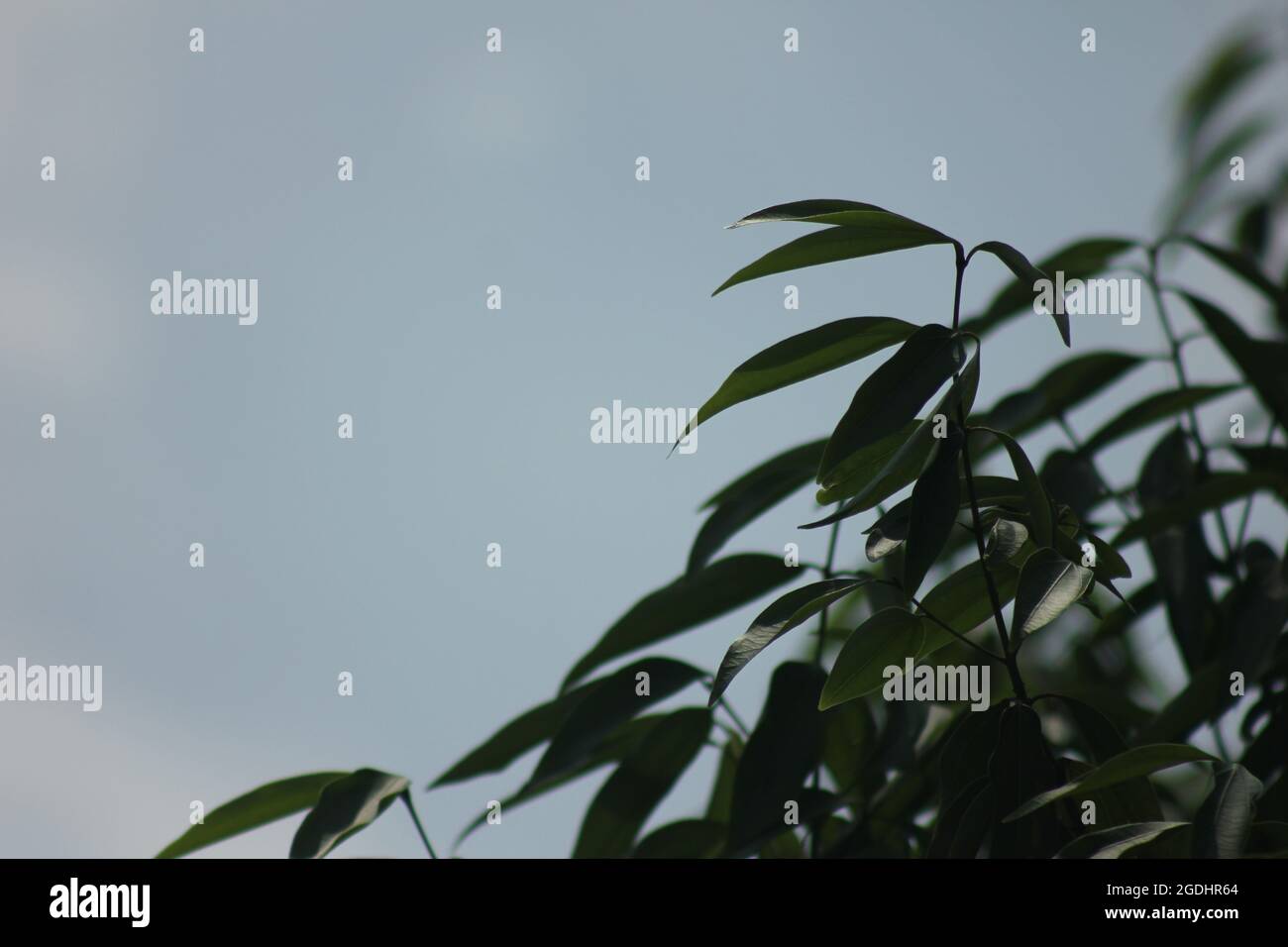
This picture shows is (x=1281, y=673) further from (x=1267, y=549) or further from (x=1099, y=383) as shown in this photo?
(x=1099, y=383)

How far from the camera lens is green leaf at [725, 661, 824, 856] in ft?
2.05

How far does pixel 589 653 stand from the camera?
2.49 ft

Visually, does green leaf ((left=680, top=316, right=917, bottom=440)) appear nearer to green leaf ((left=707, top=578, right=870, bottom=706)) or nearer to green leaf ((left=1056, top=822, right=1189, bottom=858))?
green leaf ((left=707, top=578, right=870, bottom=706))

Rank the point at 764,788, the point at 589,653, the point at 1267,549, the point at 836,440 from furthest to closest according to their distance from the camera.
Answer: the point at 1267,549 < the point at 589,653 < the point at 764,788 < the point at 836,440

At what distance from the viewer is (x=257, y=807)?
66cm

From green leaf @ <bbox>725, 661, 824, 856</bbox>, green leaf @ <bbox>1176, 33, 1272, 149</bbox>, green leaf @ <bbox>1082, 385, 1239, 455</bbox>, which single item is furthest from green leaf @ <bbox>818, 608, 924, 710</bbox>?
green leaf @ <bbox>1176, 33, 1272, 149</bbox>

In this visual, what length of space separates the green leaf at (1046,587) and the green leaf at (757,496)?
25 cm

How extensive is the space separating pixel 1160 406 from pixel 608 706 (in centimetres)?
51

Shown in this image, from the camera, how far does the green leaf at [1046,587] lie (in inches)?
17.3

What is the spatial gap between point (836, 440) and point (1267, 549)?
0.59 metres

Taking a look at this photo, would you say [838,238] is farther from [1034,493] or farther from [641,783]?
[641,783]

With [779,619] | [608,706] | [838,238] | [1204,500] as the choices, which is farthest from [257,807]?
[1204,500]
